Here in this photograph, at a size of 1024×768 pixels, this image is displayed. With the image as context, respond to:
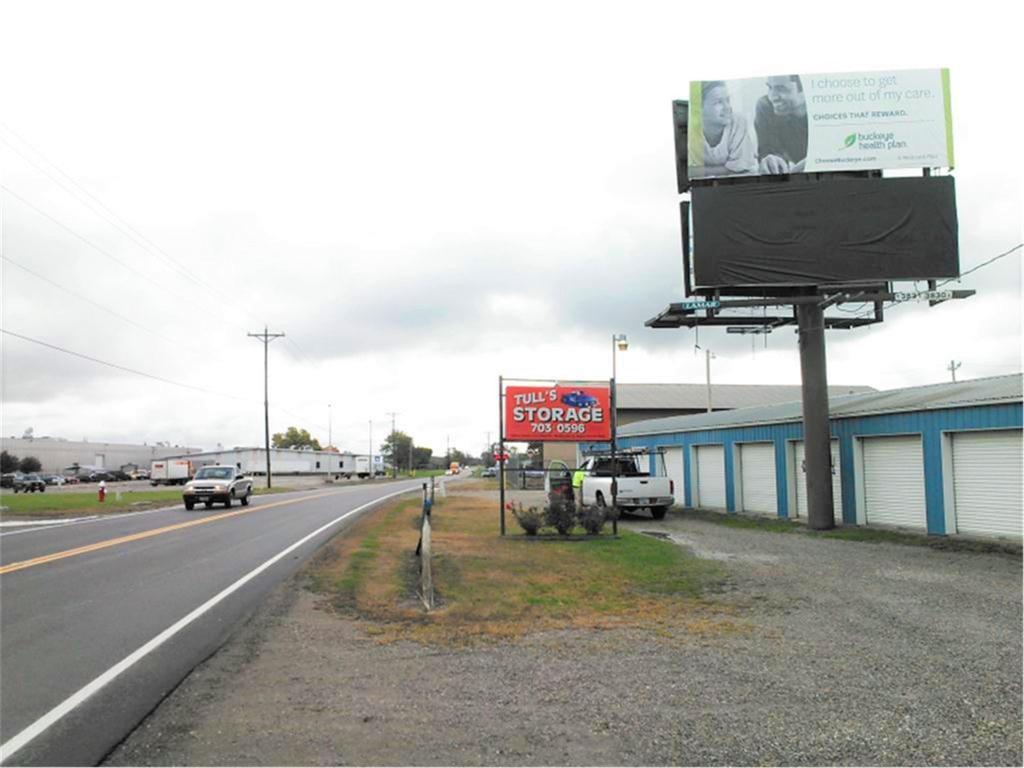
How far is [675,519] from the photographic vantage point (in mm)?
24344

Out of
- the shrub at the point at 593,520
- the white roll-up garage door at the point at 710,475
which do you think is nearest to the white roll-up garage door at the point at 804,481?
the white roll-up garage door at the point at 710,475

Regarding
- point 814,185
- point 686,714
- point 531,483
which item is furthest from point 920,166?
point 531,483

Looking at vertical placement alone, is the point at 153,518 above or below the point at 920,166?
below

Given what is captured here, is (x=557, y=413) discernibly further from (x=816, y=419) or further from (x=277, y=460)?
(x=277, y=460)

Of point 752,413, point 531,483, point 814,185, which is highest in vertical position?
point 814,185

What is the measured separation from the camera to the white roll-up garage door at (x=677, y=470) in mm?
31438

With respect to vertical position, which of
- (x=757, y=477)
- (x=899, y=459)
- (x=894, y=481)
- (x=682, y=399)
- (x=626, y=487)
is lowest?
(x=626, y=487)

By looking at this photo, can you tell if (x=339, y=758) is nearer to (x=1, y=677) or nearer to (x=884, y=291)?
(x=1, y=677)

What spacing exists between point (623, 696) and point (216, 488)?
28.8 meters

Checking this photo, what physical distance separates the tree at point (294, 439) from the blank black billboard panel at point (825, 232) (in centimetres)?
16829

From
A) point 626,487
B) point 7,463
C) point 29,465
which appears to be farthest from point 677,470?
point 29,465

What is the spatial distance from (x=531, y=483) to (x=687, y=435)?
102 ft

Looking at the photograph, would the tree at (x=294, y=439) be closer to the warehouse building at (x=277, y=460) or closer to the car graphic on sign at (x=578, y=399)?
the warehouse building at (x=277, y=460)

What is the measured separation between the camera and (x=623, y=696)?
5715 millimetres
